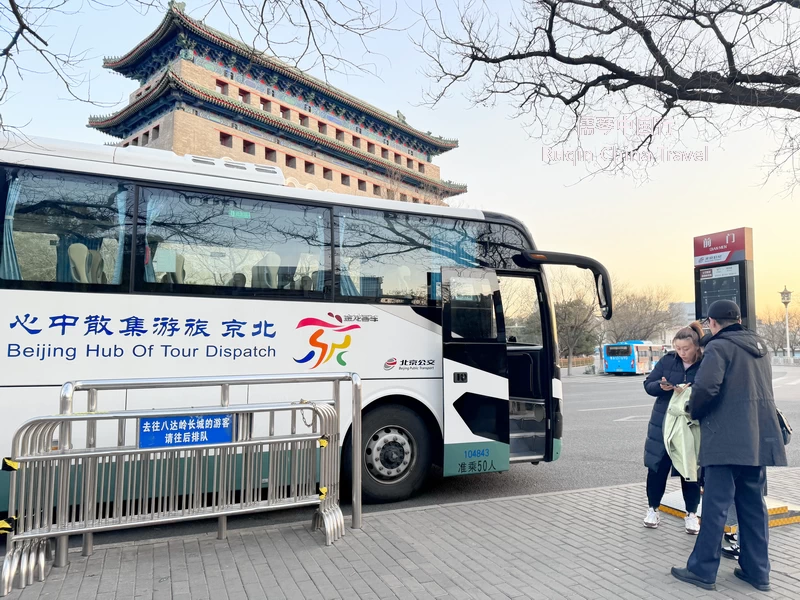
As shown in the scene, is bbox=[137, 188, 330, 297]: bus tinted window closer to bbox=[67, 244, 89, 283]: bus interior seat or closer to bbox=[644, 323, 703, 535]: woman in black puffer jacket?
bbox=[67, 244, 89, 283]: bus interior seat

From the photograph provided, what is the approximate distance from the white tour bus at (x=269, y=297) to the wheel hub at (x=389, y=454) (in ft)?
0.05

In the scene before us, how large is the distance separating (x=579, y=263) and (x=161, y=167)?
486cm

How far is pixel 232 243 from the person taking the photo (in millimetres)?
5625

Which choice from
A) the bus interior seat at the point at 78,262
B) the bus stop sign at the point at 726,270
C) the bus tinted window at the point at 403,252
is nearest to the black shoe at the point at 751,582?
the bus stop sign at the point at 726,270

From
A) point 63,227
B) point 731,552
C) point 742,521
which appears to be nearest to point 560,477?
point 731,552

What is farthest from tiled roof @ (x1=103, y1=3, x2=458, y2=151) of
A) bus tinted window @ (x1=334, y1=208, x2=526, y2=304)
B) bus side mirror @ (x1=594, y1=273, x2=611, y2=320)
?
bus side mirror @ (x1=594, y1=273, x2=611, y2=320)

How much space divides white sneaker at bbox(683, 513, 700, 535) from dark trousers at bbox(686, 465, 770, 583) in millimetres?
1012

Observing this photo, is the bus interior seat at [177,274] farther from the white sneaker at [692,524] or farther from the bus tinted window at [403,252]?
the white sneaker at [692,524]

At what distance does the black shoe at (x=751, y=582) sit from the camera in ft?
12.3

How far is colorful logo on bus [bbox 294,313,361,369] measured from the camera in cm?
575

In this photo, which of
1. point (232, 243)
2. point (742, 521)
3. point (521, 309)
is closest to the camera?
point (742, 521)

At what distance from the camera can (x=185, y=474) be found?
4.40m

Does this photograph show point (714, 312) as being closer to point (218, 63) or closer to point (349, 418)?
point (349, 418)

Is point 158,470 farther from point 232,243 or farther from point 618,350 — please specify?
point 618,350
